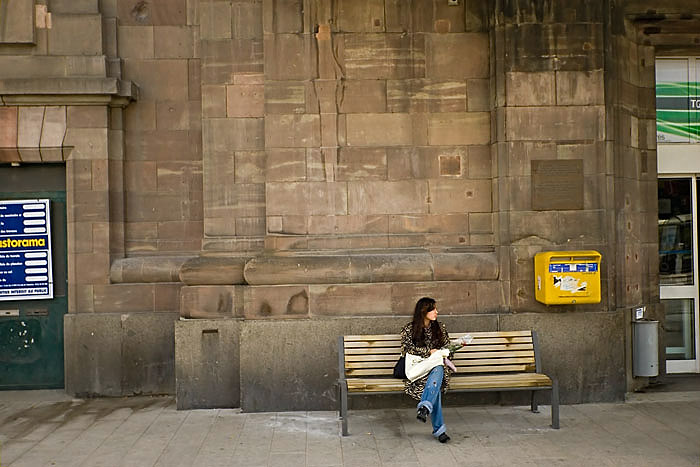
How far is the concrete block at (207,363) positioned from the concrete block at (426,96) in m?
3.14

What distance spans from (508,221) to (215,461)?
4128mm

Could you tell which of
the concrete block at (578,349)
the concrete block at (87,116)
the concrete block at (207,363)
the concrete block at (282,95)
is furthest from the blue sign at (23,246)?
the concrete block at (578,349)

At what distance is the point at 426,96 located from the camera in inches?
341

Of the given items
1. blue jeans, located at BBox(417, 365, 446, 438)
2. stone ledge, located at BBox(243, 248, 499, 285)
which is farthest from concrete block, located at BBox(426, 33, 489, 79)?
blue jeans, located at BBox(417, 365, 446, 438)

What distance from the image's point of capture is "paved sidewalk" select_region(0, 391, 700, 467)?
257 inches

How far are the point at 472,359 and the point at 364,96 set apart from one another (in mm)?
3203

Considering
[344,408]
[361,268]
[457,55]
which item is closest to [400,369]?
[344,408]

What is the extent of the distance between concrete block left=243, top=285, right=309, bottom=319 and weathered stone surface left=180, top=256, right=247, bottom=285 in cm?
26

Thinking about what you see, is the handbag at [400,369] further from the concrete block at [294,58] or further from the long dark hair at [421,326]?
the concrete block at [294,58]

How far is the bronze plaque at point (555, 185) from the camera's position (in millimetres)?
8422

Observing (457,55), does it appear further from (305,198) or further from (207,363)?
(207,363)

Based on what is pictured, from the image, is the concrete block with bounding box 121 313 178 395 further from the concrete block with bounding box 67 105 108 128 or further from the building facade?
the concrete block with bounding box 67 105 108 128

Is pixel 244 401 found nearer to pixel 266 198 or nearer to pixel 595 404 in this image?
pixel 266 198

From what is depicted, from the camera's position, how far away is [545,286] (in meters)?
8.09
